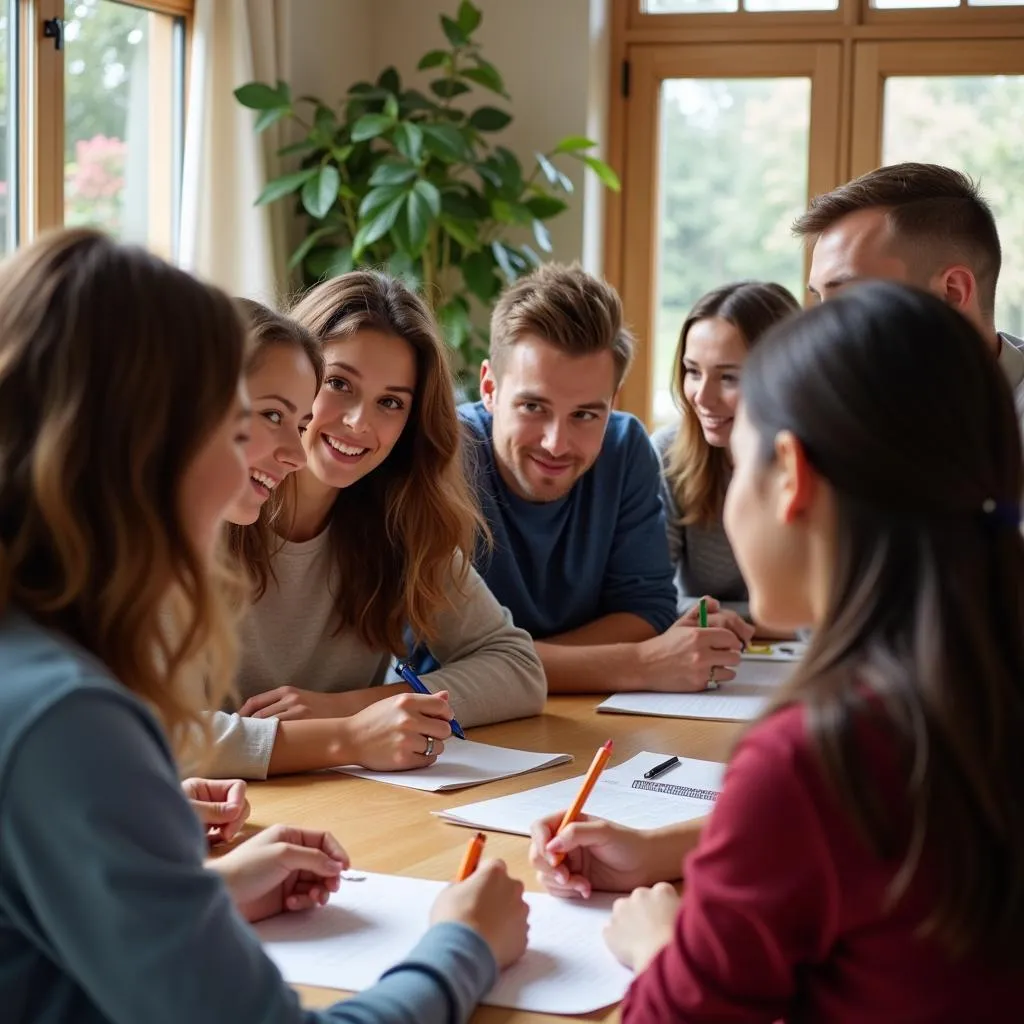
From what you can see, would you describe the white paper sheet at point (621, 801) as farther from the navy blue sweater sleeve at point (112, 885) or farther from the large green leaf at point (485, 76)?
the large green leaf at point (485, 76)

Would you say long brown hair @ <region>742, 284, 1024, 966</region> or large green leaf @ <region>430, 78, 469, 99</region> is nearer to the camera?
long brown hair @ <region>742, 284, 1024, 966</region>

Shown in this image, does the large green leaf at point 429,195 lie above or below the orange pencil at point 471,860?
above

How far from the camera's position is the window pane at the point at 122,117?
Answer: 138 inches

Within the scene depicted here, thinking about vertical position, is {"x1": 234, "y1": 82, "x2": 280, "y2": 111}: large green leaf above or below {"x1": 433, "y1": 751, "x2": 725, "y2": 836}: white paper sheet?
above

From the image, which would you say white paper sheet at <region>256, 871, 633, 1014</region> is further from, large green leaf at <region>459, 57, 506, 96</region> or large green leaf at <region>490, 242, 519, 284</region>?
large green leaf at <region>459, 57, 506, 96</region>

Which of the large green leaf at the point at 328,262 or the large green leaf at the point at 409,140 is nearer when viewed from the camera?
the large green leaf at the point at 409,140

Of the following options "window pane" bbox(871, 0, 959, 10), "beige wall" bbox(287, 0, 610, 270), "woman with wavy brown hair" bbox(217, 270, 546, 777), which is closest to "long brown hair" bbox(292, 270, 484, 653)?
"woman with wavy brown hair" bbox(217, 270, 546, 777)

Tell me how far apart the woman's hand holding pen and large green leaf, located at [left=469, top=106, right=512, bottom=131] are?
2.72m

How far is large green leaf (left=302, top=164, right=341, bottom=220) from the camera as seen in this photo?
12.3ft

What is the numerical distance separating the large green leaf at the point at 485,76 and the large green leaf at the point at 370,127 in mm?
338

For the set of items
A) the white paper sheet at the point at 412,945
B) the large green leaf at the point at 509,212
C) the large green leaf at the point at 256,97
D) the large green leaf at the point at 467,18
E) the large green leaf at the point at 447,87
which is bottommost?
the white paper sheet at the point at 412,945

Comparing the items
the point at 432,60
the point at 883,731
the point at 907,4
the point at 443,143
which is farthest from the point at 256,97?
the point at 883,731

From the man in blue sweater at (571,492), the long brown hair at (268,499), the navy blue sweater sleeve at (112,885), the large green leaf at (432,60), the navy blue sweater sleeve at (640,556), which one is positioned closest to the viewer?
the navy blue sweater sleeve at (112,885)

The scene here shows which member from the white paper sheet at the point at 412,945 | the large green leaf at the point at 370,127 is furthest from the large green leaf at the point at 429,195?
the white paper sheet at the point at 412,945
